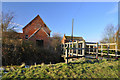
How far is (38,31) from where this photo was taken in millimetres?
10664

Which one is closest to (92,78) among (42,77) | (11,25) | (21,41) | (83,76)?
(83,76)

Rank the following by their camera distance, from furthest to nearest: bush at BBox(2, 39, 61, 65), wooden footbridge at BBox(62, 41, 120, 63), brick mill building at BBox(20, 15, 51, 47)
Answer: brick mill building at BBox(20, 15, 51, 47)
bush at BBox(2, 39, 61, 65)
wooden footbridge at BBox(62, 41, 120, 63)

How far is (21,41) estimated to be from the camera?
7.86m

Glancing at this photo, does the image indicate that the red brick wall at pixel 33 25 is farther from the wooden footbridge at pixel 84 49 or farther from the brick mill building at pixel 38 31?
the wooden footbridge at pixel 84 49

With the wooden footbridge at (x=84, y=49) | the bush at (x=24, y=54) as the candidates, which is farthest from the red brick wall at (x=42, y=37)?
the wooden footbridge at (x=84, y=49)

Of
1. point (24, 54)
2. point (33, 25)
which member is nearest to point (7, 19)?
point (33, 25)

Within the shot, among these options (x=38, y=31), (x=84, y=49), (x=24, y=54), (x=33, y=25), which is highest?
(x=33, y=25)

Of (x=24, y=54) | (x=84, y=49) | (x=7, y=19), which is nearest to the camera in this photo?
(x=84, y=49)

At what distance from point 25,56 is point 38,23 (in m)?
3.42

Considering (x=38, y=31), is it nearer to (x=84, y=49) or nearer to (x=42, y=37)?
(x=42, y=37)

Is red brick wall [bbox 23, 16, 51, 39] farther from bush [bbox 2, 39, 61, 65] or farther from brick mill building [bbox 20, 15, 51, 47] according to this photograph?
bush [bbox 2, 39, 61, 65]

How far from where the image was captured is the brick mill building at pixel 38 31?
9.10 metres

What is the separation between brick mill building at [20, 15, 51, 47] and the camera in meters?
9.10

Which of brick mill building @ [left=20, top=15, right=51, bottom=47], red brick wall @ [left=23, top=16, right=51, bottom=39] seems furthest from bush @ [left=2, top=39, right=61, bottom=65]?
red brick wall @ [left=23, top=16, right=51, bottom=39]
